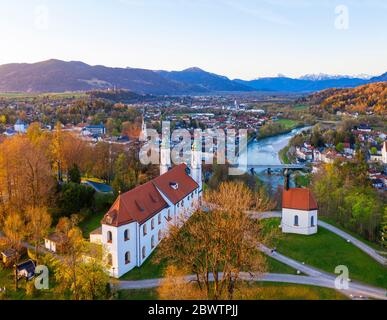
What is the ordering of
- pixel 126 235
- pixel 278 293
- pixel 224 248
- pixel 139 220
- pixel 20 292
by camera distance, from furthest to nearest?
1. pixel 139 220
2. pixel 126 235
3. pixel 20 292
4. pixel 224 248
5. pixel 278 293

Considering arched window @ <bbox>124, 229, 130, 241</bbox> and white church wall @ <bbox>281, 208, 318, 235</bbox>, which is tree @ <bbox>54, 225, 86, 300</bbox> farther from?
white church wall @ <bbox>281, 208, 318, 235</bbox>

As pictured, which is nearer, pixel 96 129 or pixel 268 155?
pixel 96 129

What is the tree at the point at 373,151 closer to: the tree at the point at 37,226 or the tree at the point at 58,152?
the tree at the point at 58,152

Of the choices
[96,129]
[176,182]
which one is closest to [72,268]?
[176,182]

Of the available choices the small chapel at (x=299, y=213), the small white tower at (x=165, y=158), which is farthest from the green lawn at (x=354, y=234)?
Answer: the small white tower at (x=165, y=158)

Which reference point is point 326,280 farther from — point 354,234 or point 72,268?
point 72,268
